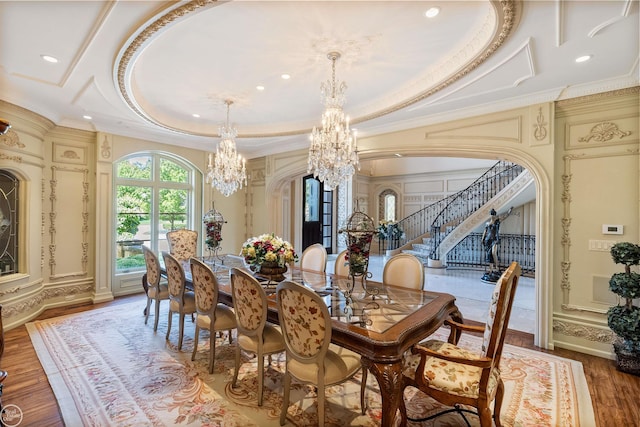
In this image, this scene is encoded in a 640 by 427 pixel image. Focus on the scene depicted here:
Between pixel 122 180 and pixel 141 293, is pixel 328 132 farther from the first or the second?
pixel 141 293

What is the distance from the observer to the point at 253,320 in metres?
2.39

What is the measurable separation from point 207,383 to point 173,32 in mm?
2948

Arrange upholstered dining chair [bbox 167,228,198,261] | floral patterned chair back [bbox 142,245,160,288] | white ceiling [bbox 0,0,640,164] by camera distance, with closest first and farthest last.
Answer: white ceiling [bbox 0,0,640,164] → floral patterned chair back [bbox 142,245,160,288] → upholstered dining chair [bbox 167,228,198,261]

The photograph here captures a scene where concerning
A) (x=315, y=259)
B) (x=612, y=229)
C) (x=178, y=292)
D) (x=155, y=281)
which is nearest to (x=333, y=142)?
(x=315, y=259)

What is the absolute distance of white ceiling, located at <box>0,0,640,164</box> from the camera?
6.95 feet

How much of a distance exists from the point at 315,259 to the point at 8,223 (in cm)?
409

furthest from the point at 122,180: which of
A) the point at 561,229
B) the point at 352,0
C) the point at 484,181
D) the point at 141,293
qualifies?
the point at 484,181

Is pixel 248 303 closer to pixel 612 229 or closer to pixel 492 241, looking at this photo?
pixel 612 229

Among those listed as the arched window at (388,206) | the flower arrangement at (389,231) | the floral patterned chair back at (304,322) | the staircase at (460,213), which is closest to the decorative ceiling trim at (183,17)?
the floral patterned chair back at (304,322)

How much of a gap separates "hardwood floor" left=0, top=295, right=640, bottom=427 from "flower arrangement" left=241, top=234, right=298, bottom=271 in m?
1.79

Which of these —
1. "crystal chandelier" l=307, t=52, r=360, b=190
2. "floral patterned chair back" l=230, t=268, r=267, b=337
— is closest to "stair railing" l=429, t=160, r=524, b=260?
"crystal chandelier" l=307, t=52, r=360, b=190

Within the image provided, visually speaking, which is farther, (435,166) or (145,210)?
(435,166)

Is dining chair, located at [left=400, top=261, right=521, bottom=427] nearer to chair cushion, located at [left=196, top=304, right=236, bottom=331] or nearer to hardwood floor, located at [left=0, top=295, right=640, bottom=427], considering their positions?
hardwood floor, located at [left=0, top=295, right=640, bottom=427]

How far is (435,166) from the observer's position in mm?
10953
